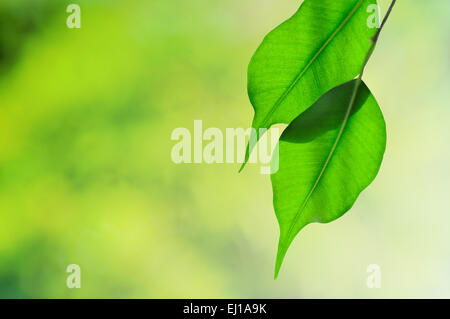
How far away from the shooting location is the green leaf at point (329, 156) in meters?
0.23

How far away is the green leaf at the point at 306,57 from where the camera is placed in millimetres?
242

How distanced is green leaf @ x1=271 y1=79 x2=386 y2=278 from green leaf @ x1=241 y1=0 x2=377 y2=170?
0.05 feet

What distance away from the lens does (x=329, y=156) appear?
236 millimetres

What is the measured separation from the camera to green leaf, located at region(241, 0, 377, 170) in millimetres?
242

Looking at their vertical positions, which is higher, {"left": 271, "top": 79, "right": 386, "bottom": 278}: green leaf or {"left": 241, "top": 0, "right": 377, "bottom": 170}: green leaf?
{"left": 241, "top": 0, "right": 377, "bottom": 170}: green leaf

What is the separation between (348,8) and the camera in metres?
0.25

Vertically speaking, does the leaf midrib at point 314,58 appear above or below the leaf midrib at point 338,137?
above

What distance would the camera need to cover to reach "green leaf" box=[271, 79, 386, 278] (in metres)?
0.23

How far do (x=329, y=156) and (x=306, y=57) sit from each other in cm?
6

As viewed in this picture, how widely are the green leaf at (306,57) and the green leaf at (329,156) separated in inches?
0.6

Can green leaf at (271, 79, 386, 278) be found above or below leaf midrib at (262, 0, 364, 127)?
below

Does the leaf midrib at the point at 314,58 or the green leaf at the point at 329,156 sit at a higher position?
the leaf midrib at the point at 314,58
